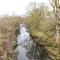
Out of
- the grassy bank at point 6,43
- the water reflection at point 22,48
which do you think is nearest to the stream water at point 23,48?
the water reflection at point 22,48

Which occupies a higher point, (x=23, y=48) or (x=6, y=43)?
(x=6, y=43)

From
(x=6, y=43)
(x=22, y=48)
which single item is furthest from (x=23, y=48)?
(x=6, y=43)

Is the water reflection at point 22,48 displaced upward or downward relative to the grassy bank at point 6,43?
downward

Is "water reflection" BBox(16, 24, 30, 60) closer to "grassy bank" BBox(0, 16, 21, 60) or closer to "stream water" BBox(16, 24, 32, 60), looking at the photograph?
"stream water" BBox(16, 24, 32, 60)

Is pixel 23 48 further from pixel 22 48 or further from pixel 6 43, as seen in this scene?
pixel 6 43

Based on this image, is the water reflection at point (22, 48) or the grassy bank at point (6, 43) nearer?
the grassy bank at point (6, 43)

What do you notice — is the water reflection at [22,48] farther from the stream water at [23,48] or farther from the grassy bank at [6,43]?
the grassy bank at [6,43]

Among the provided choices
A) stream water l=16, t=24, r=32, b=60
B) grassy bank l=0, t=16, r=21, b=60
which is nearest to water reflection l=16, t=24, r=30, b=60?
stream water l=16, t=24, r=32, b=60

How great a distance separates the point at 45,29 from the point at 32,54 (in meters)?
6.38

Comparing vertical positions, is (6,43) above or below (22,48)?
above

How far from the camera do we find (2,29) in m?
23.8

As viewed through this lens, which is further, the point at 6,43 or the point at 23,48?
the point at 23,48

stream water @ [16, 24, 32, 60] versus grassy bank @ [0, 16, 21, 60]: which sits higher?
grassy bank @ [0, 16, 21, 60]

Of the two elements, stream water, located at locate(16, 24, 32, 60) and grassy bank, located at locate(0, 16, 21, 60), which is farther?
stream water, located at locate(16, 24, 32, 60)
